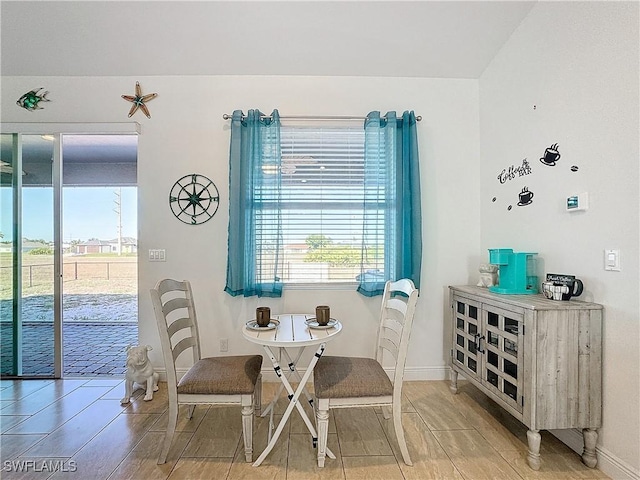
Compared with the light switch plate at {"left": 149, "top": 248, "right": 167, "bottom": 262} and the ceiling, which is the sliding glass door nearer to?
the ceiling

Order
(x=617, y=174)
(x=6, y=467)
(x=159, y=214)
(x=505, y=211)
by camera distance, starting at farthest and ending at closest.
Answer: (x=159, y=214)
(x=505, y=211)
(x=6, y=467)
(x=617, y=174)

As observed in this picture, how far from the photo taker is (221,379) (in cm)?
194

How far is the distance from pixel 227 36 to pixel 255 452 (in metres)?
2.83

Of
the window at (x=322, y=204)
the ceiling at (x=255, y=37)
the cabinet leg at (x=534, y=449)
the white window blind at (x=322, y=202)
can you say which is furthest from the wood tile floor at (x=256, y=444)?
the ceiling at (x=255, y=37)

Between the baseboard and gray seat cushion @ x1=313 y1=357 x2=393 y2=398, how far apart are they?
44.0 inches

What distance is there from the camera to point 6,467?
188 cm

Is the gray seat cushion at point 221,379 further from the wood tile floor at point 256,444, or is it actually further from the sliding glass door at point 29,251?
the sliding glass door at point 29,251

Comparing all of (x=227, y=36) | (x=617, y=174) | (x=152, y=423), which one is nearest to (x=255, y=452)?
(x=152, y=423)

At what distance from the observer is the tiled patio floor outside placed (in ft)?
10.4

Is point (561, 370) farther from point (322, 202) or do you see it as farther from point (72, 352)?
point (72, 352)

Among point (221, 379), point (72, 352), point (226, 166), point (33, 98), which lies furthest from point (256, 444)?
point (33, 98)

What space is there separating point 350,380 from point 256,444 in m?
0.73

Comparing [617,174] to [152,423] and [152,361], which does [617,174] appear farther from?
[152,361]

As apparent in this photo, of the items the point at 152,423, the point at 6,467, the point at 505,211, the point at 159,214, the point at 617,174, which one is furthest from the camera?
the point at 159,214
